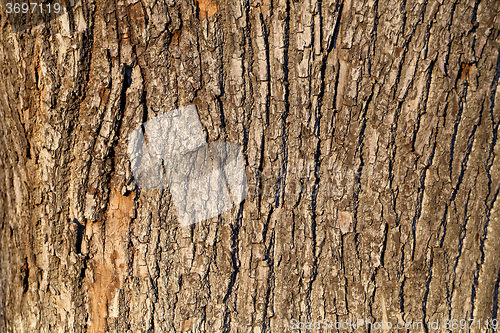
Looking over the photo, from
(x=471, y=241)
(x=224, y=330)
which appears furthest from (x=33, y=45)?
(x=471, y=241)

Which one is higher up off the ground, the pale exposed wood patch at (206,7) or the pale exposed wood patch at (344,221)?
the pale exposed wood patch at (206,7)

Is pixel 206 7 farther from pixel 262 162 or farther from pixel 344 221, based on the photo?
pixel 344 221

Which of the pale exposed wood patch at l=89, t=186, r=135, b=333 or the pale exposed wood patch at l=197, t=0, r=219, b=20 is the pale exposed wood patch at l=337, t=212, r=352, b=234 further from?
the pale exposed wood patch at l=197, t=0, r=219, b=20

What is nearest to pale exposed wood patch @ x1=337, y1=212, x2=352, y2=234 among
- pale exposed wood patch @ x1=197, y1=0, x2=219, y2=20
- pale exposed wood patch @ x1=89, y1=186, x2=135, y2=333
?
pale exposed wood patch @ x1=89, y1=186, x2=135, y2=333

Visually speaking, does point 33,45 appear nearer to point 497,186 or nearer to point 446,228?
point 446,228

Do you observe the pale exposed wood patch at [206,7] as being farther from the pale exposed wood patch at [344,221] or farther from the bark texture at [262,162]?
the pale exposed wood patch at [344,221]

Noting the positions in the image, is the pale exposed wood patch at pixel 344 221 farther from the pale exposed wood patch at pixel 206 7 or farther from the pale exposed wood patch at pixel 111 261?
the pale exposed wood patch at pixel 206 7

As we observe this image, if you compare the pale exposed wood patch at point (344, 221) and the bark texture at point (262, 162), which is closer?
the bark texture at point (262, 162)

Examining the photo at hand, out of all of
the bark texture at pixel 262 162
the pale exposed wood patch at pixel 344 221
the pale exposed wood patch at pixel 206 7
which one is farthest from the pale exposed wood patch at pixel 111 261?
the pale exposed wood patch at pixel 344 221
